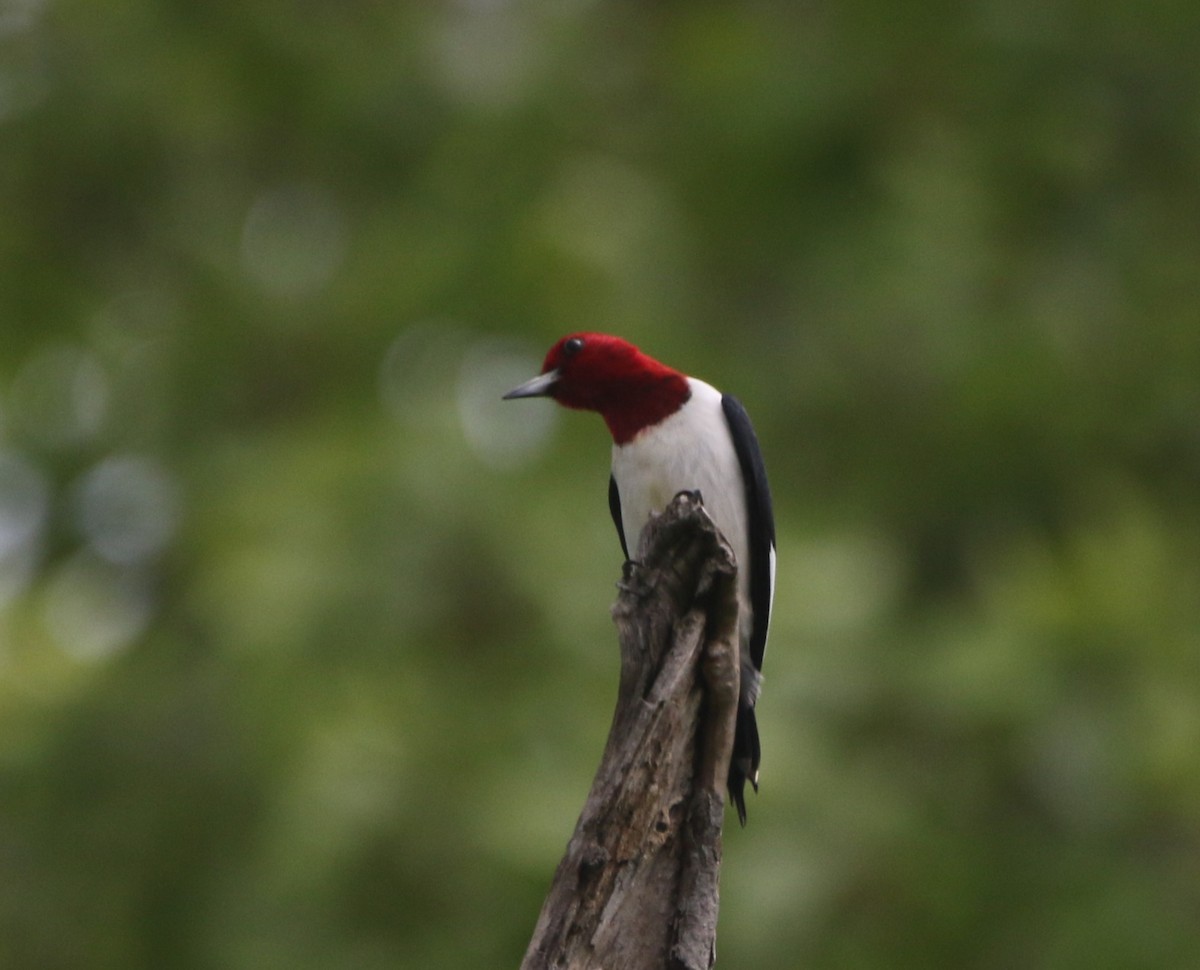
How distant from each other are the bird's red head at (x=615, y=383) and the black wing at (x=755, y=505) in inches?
6.1

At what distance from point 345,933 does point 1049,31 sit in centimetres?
652

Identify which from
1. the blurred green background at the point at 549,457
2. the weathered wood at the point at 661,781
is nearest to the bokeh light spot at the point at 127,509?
the blurred green background at the point at 549,457

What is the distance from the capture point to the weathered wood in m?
3.04

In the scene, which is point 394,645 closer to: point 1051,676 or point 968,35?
point 1051,676

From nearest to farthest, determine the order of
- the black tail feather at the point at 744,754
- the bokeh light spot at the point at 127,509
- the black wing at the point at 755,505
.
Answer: the black tail feather at the point at 744,754, the black wing at the point at 755,505, the bokeh light spot at the point at 127,509

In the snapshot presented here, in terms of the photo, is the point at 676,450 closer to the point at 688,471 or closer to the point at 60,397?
the point at 688,471

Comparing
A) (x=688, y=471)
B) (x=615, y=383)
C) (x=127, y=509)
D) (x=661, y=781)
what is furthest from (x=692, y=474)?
(x=127, y=509)

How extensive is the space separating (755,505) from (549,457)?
3.04 metres

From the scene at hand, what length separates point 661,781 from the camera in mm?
3203

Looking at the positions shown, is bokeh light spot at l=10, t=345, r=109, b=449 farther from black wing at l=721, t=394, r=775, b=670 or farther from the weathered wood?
the weathered wood

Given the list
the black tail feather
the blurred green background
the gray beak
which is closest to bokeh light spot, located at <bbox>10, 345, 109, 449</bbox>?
the blurred green background

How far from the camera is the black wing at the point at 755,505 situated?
4414 mm

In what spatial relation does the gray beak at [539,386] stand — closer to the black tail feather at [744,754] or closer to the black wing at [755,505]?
the black wing at [755,505]

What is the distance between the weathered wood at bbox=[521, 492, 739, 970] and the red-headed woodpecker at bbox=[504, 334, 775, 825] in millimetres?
724
